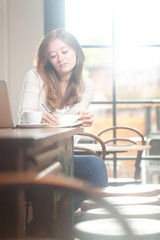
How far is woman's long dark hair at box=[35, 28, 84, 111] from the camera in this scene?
2756mm

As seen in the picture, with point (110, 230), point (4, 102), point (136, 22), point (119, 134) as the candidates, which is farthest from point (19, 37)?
point (110, 230)

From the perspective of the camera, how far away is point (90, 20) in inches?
160

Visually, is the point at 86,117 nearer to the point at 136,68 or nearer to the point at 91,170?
the point at 91,170

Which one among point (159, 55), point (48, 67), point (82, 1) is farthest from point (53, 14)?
point (48, 67)

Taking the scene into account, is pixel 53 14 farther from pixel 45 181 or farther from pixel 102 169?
pixel 45 181

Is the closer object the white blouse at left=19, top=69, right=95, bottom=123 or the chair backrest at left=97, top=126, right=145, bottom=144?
the white blouse at left=19, top=69, right=95, bottom=123

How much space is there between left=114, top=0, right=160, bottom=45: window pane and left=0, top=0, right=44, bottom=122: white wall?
66 cm

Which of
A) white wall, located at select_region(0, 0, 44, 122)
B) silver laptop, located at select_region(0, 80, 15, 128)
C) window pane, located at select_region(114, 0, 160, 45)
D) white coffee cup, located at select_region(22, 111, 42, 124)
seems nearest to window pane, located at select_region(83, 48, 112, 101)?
window pane, located at select_region(114, 0, 160, 45)

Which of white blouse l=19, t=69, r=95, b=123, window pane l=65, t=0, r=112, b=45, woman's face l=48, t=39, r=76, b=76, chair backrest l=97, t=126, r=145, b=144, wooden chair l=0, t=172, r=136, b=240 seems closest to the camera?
wooden chair l=0, t=172, r=136, b=240

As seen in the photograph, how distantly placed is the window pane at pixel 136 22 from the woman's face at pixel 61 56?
47.0 inches

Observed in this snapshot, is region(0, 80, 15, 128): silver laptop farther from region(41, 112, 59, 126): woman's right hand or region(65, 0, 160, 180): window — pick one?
region(65, 0, 160, 180): window

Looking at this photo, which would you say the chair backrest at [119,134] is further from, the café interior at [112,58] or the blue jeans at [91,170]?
the blue jeans at [91,170]

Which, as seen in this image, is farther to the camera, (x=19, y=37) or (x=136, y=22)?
(x=136, y=22)

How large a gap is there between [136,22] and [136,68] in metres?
→ 0.40
